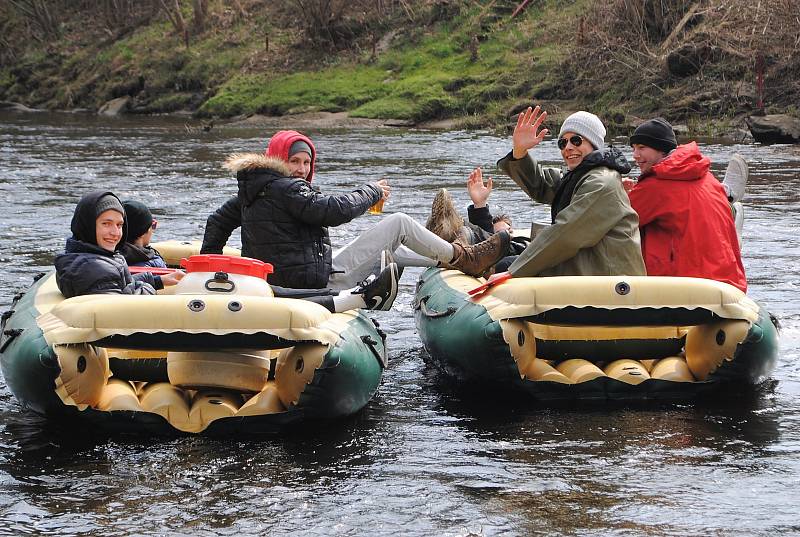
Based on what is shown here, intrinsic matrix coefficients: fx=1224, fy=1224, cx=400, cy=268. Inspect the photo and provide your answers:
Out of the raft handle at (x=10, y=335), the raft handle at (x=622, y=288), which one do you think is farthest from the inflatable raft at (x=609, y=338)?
the raft handle at (x=10, y=335)

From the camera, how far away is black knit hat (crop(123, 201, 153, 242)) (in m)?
7.24

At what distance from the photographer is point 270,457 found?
5.49m

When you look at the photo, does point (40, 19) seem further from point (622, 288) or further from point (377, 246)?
point (622, 288)

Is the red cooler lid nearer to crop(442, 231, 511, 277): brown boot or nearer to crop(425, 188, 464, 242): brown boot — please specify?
crop(442, 231, 511, 277): brown boot

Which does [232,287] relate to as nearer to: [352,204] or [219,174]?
[352,204]

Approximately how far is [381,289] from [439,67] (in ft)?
83.6

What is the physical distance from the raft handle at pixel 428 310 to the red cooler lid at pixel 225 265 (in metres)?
1.21

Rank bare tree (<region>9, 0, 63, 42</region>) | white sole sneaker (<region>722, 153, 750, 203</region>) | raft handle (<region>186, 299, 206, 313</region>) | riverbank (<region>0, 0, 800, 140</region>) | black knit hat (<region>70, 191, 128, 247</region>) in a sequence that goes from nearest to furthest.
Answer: raft handle (<region>186, 299, 206, 313</region>) < black knit hat (<region>70, 191, 128, 247</region>) < white sole sneaker (<region>722, 153, 750, 203</region>) < riverbank (<region>0, 0, 800, 140</region>) < bare tree (<region>9, 0, 63, 42</region>)

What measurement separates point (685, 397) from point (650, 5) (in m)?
22.8

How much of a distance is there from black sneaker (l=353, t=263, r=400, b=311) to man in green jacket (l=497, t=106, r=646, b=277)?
828mm

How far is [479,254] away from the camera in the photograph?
7.59m

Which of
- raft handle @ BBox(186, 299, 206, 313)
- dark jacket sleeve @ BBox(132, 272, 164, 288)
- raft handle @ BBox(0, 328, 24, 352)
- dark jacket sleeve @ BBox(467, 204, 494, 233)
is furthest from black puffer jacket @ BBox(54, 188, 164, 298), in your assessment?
dark jacket sleeve @ BBox(467, 204, 494, 233)

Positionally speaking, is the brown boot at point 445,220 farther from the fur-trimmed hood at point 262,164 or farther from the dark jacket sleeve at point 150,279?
the dark jacket sleeve at point 150,279

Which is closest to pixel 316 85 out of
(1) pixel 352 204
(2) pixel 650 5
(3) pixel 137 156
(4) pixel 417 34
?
(4) pixel 417 34
